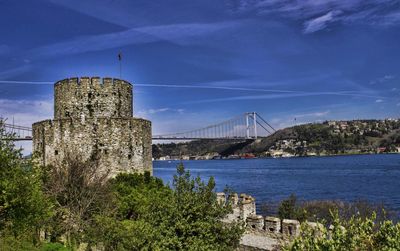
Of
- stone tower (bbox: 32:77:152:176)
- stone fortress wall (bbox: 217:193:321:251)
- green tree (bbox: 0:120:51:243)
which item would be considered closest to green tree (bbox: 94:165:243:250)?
stone fortress wall (bbox: 217:193:321:251)

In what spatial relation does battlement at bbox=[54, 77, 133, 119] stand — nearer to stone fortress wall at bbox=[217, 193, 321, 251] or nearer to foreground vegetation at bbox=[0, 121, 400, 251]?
foreground vegetation at bbox=[0, 121, 400, 251]

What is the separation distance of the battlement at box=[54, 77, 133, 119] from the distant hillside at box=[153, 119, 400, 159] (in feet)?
436

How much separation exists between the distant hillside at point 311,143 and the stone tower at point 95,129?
435 feet

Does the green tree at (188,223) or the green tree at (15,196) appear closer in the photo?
the green tree at (188,223)

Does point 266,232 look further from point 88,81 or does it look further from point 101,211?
point 88,81

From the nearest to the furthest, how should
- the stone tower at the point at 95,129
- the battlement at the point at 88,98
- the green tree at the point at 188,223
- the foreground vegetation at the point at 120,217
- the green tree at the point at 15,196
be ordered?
the foreground vegetation at the point at 120,217, the green tree at the point at 188,223, the green tree at the point at 15,196, the stone tower at the point at 95,129, the battlement at the point at 88,98

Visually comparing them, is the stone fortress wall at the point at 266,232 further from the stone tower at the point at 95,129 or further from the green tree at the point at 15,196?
the stone tower at the point at 95,129

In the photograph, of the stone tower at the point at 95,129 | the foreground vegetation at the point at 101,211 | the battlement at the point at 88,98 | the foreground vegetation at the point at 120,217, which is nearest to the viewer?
the foreground vegetation at the point at 120,217

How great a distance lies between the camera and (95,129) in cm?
1847

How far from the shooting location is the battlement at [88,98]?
19047mm

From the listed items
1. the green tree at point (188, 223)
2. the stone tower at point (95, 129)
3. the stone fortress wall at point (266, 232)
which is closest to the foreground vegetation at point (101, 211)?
the green tree at point (188, 223)

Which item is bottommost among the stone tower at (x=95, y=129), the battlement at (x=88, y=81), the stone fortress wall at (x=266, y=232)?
the stone fortress wall at (x=266, y=232)

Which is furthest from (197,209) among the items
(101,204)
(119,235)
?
(101,204)

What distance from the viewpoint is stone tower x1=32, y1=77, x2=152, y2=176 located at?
60.4 feet
